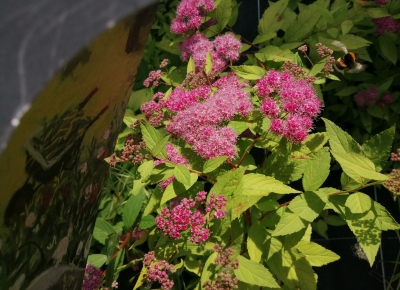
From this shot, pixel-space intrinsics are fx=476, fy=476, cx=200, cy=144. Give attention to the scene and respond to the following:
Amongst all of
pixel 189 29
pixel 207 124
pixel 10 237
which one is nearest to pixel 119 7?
pixel 10 237

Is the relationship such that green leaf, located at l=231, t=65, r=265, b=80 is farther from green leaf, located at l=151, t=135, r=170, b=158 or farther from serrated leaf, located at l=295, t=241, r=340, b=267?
serrated leaf, located at l=295, t=241, r=340, b=267

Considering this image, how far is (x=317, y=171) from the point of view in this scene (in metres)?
1.13

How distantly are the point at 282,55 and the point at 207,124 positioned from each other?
64 centimetres

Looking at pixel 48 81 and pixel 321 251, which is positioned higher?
pixel 48 81

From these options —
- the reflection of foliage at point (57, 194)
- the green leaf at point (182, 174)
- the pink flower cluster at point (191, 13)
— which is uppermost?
the reflection of foliage at point (57, 194)

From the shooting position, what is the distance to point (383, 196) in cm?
209

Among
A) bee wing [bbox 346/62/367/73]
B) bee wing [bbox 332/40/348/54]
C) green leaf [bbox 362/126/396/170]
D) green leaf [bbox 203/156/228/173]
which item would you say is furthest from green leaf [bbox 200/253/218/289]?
bee wing [bbox 346/62/367/73]

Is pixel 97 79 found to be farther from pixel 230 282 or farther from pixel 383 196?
pixel 383 196

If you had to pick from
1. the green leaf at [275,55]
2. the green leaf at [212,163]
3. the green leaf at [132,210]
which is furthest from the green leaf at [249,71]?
the green leaf at [132,210]

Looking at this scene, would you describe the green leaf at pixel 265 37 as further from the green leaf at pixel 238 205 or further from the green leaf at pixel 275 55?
the green leaf at pixel 238 205

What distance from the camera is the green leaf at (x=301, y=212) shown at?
41.6 inches

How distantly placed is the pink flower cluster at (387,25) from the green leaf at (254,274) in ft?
3.71

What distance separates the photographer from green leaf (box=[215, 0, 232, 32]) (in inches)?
64.6

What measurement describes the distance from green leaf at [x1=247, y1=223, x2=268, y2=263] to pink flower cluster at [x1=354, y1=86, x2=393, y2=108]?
852 mm
